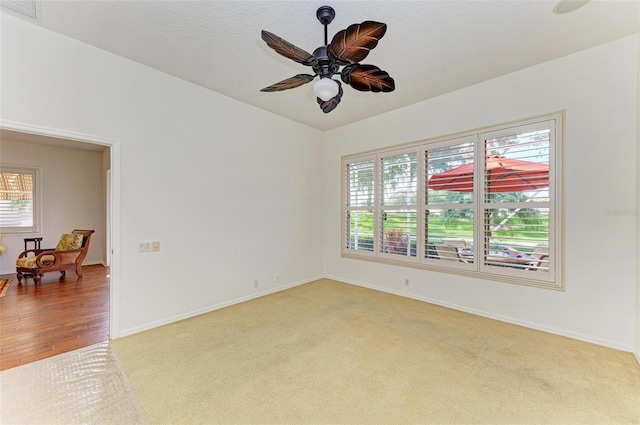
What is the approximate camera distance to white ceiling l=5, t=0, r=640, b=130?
2213mm

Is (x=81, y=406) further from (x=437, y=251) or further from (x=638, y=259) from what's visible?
(x=638, y=259)

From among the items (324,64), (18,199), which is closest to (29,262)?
(18,199)

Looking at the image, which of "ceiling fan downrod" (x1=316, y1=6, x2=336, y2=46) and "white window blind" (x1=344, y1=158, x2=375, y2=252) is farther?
"white window blind" (x1=344, y1=158, x2=375, y2=252)

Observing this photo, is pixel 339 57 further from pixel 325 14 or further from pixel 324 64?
pixel 325 14

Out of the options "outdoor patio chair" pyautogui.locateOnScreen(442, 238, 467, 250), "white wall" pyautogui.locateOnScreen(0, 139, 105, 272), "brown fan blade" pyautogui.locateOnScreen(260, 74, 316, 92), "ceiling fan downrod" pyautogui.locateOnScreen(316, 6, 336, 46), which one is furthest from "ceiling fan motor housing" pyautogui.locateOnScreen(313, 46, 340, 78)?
"white wall" pyautogui.locateOnScreen(0, 139, 105, 272)

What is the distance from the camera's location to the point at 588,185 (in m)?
2.81

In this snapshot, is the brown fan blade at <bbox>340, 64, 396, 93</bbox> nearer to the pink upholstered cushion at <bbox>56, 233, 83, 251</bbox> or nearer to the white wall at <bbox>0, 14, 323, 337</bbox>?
the white wall at <bbox>0, 14, 323, 337</bbox>

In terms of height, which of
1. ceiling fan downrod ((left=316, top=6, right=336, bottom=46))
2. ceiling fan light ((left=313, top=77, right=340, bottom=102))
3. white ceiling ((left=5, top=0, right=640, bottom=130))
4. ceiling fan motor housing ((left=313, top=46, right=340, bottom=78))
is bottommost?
ceiling fan light ((left=313, top=77, right=340, bottom=102))

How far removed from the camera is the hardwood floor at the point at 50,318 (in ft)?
8.68

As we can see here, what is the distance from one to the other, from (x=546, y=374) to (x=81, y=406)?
3.52 metres

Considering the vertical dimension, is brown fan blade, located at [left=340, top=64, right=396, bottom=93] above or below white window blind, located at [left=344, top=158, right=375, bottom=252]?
above

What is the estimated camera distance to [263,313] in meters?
3.59

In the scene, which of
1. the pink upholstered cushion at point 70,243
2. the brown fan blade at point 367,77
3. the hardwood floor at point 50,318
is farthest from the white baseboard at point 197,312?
the pink upholstered cushion at point 70,243

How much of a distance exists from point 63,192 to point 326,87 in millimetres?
7655
